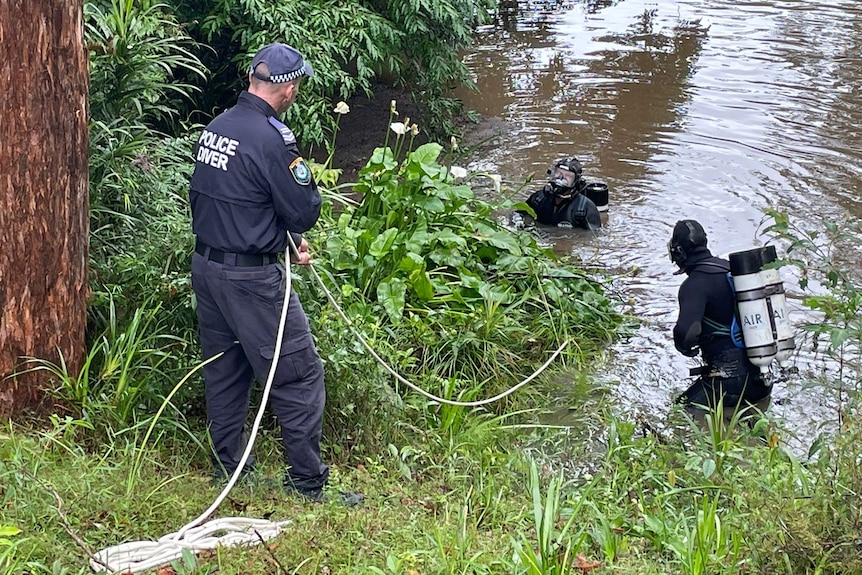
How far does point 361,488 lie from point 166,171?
2.28 m

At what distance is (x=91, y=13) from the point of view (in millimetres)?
5441

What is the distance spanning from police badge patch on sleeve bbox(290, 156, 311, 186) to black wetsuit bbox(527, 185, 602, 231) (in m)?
4.77

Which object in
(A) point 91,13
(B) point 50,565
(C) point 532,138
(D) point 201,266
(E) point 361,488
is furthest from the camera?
(C) point 532,138

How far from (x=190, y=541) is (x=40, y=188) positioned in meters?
1.66

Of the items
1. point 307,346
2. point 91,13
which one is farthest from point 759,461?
point 91,13

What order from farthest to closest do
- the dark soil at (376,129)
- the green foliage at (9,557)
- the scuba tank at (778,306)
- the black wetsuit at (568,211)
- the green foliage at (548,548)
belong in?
the dark soil at (376,129) → the black wetsuit at (568,211) → the scuba tank at (778,306) → the green foliage at (548,548) → the green foliage at (9,557)

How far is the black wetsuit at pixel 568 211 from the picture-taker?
8.52 meters

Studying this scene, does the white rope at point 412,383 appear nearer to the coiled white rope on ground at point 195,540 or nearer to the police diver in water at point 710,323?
the coiled white rope on ground at point 195,540

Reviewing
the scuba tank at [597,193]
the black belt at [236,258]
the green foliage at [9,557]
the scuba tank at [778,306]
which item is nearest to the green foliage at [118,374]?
the black belt at [236,258]

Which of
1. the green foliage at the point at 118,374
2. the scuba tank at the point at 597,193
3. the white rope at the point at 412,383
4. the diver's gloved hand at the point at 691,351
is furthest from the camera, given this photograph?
the scuba tank at the point at 597,193

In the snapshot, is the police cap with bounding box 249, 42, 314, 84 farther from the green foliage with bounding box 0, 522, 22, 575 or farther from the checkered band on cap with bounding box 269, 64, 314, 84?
the green foliage with bounding box 0, 522, 22, 575

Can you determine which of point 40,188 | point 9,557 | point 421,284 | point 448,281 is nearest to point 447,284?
point 448,281

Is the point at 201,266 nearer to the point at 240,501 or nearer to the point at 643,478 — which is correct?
the point at 240,501

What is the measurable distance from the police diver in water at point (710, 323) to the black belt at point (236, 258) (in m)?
2.71
